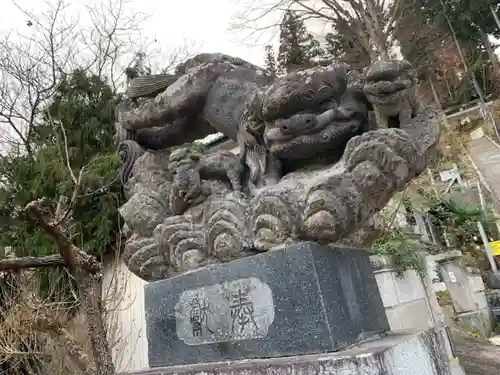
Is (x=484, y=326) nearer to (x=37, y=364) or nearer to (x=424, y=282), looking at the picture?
(x=424, y=282)

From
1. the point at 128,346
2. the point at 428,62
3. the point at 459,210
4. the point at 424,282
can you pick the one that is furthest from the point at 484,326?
the point at 428,62

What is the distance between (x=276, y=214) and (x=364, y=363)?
1.99 ft

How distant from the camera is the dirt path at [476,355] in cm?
484

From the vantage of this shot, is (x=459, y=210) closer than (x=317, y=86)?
No

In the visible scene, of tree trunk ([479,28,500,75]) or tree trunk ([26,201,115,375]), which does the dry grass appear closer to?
tree trunk ([26,201,115,375])

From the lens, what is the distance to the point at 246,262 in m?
1.70

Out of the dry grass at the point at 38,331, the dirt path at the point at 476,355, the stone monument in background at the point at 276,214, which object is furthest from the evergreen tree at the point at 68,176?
the dirt path at the point at 476,355

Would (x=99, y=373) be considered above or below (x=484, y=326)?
above

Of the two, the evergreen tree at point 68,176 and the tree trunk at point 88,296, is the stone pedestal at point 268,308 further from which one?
the evergreen tree at point 68,176

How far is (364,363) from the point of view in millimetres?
1254

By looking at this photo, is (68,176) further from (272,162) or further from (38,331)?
(272,162)

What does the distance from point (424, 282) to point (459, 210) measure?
4278 millimetres

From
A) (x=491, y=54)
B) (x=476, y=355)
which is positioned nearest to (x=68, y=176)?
(x=476, y=355)

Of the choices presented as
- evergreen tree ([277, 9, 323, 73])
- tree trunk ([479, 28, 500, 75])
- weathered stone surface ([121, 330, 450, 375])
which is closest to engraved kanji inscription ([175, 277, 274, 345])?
weathered stone surface ([121, 330, 450, 375])
